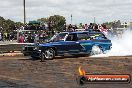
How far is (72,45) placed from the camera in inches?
832

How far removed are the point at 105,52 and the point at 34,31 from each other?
42.5 feet

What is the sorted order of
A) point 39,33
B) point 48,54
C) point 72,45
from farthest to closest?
point 39,33 < point 72,45 < point 48,54

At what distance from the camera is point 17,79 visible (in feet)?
41.3

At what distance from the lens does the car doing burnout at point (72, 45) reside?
20361mm

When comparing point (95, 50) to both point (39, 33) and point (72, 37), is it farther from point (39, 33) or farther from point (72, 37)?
point (39, 33)

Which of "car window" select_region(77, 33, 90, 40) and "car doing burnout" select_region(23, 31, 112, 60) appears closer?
"car doing burnout" select_region(23, 31, 112, 60)

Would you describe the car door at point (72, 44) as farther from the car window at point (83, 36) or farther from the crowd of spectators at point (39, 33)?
the crowd of spectators at point (39, 33)

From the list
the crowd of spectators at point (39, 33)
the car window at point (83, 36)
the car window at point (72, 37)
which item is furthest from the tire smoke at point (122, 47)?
the crowd of spectators at point (39, 33)

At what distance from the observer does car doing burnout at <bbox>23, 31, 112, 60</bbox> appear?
20.4 metres

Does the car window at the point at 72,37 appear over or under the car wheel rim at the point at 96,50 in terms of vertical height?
over

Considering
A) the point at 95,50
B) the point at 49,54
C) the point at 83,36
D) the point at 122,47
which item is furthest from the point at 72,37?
the point at 122,47

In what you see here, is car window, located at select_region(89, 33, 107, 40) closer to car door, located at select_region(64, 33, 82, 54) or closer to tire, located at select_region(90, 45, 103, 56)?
tire, located at select_region(90, 45, 103, 56)

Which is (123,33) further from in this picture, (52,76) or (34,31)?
(52,76)

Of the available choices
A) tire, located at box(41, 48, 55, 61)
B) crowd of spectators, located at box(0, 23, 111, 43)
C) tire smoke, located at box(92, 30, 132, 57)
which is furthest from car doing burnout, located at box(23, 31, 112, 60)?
crowd of spectators, located at box(0, 23, 111, 43)
